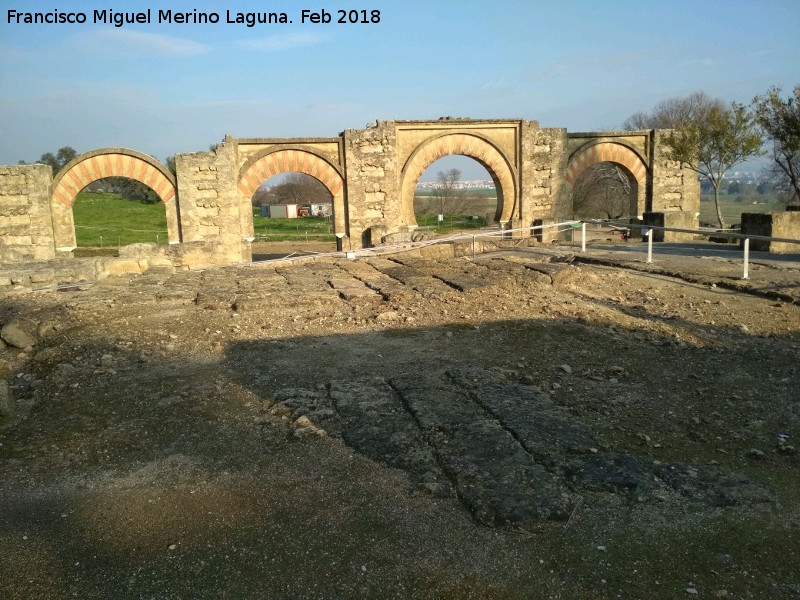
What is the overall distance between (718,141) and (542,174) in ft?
16.9

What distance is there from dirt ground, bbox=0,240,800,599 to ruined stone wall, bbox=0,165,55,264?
371 inches

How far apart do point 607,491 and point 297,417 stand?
5.95ft

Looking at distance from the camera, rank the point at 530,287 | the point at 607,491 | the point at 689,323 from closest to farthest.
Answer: the point at 607,491, the point at 689,323, the point at 530,287

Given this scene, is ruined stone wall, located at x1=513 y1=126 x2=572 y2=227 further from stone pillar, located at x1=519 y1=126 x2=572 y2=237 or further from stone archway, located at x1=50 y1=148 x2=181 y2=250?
stone archway, located at x1=50 y1=148 x2=181 y2=250

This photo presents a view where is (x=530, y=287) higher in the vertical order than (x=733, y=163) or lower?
lower

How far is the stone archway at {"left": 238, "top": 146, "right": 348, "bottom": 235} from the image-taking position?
15477 mm

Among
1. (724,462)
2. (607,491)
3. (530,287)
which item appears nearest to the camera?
(607,491)

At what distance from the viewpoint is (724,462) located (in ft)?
10.4

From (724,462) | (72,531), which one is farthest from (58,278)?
(724,462)

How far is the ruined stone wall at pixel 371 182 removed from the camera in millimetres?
15674

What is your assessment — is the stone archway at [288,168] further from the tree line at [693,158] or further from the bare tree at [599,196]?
the bare tree at [599,196]

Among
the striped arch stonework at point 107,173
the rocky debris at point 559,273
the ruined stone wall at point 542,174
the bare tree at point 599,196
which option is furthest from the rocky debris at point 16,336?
the bare tree at point 599,196

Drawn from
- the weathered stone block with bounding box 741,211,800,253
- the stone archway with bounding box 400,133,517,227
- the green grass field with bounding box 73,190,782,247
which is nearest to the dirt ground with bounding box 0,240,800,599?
the weathered stone block with bounding box 741,211,800,253

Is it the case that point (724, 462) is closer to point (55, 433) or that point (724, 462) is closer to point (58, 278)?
point (55, 433)
